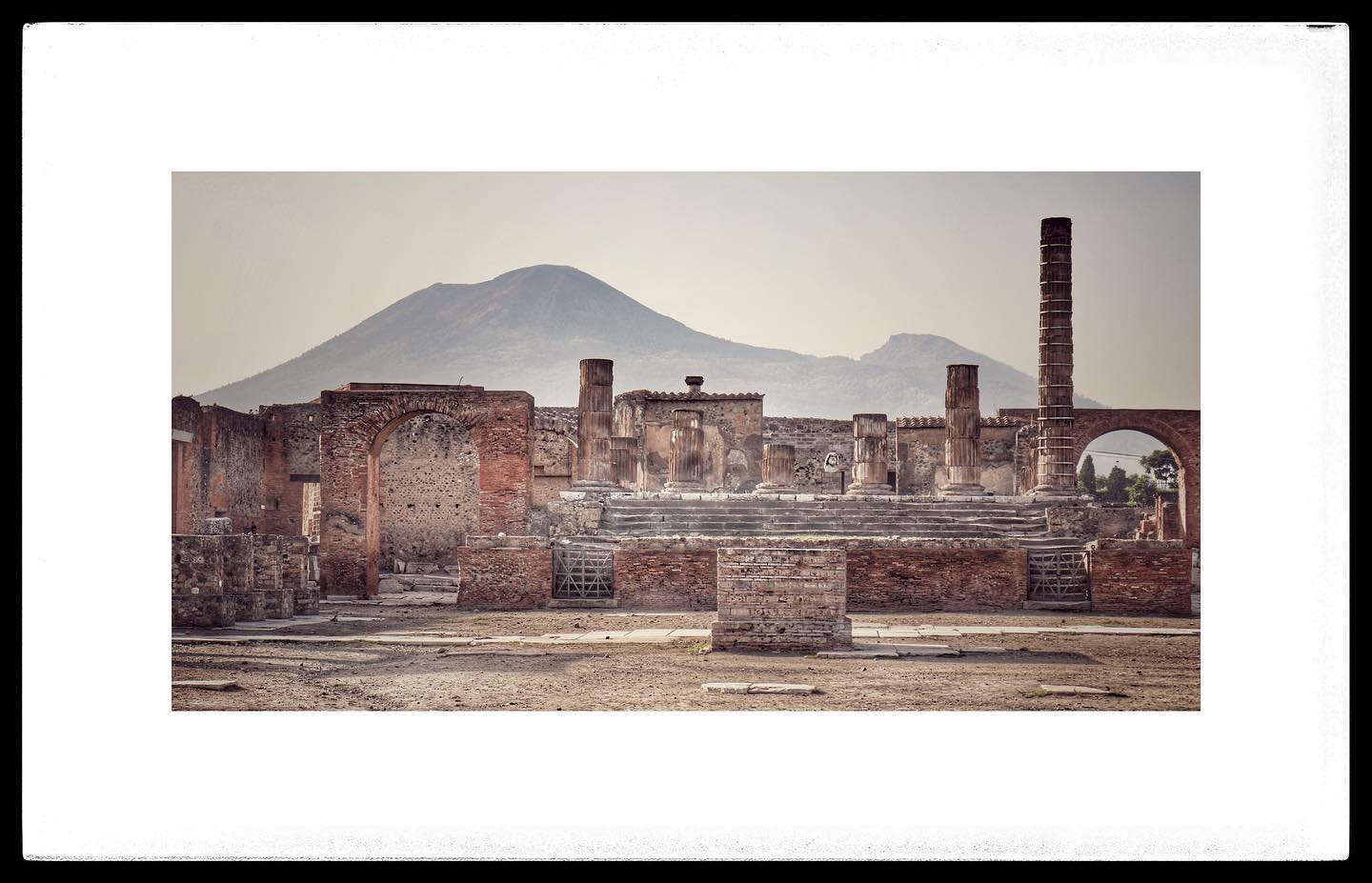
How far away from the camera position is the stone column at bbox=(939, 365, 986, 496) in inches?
868

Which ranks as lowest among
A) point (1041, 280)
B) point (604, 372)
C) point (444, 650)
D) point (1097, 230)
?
point (444, 650)

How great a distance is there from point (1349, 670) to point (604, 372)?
1717 centimetres

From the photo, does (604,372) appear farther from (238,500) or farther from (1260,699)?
(1260,699)

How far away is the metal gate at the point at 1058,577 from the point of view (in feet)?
50.9

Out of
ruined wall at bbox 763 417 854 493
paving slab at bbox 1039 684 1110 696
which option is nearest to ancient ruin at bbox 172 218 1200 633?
paving slab at bbox 1039 684 1110 696

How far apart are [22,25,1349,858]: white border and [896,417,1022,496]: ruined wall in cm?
2488

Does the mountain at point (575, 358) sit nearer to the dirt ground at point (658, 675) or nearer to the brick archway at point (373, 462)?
the brick archway at point (373, 462)

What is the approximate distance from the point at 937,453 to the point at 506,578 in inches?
759

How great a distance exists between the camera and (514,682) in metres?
9.55

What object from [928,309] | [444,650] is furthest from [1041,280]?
[928,309]

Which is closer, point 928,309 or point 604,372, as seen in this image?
point 604,372

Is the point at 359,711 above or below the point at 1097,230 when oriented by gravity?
below

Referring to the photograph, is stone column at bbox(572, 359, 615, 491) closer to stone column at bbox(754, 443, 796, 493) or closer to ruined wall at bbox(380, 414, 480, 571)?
stone column at bbox(754, 443, 796, 493)

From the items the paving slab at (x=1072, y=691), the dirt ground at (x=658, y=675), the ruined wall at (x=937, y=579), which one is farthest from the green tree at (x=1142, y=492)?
the paving slab at (x=1072, y=691)
